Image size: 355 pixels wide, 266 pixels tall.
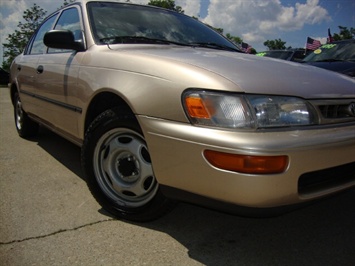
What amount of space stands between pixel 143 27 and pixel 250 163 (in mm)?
1776

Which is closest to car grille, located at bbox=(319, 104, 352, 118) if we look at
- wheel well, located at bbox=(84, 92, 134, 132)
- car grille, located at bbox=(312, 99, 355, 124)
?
car grille, located at bbox=(312, 99, 355, 124)

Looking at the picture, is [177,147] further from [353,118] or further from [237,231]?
[353,118]

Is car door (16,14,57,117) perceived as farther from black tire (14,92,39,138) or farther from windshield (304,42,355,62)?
windshield (304,42,355,62)

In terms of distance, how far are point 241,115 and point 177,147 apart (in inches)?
14.7

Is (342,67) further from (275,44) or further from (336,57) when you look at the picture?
(275,44)

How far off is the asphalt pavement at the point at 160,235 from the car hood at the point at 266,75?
67 cm

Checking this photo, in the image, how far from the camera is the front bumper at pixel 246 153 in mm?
1721

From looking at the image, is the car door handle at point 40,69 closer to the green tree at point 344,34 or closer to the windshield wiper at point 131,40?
the windshield wiper at point 131,40

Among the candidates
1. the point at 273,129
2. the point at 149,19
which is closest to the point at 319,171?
the point at 273,129

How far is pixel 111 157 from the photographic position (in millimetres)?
2467

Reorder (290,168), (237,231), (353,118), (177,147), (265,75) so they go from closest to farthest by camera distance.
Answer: (290,168) → (177,147) → (265,75) → (353,118) → (237,231)

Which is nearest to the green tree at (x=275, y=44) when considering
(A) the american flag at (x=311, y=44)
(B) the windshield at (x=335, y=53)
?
(A) the american flag at (x=311, y=44)

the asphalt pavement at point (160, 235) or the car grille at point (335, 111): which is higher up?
the car grille at point (335, 111)

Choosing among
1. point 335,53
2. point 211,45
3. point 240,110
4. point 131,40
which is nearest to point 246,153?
point 240,110
